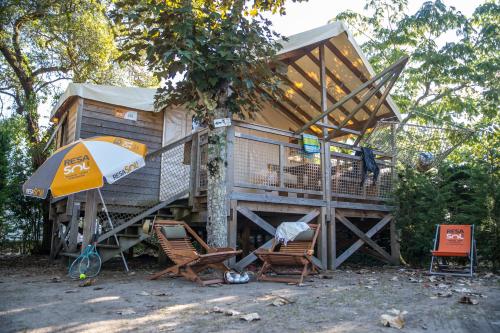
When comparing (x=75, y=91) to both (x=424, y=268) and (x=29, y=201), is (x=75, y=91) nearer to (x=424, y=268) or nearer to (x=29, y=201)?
(x=29, y=201)

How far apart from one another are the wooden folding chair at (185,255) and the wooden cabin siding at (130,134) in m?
2.66

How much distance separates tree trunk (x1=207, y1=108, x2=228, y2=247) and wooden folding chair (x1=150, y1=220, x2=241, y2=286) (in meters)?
0.31

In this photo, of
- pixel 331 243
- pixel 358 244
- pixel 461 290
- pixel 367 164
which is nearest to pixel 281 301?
pixel 461 290

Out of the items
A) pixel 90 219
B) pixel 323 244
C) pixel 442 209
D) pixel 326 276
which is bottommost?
pixel 326 276

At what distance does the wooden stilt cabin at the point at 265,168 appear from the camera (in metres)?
7.08

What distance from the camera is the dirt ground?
11.0 ft

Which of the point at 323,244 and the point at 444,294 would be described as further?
the point at 323,244

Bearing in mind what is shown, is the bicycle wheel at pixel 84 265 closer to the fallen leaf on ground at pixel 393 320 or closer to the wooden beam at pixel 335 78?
the fallen leaf on ground at pixel 393 320

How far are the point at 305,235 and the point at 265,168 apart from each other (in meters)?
1.58

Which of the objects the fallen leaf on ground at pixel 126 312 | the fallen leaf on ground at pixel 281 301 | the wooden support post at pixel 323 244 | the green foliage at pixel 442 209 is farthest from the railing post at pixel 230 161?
the green foliage at pixel 442 209

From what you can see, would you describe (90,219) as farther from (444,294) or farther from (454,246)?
(454,246)

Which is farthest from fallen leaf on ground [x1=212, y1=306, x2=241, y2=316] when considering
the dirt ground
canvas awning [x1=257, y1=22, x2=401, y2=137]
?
canvas awning [x1=257, y1=22, x2=401, y2=137]

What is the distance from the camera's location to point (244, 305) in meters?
4.16

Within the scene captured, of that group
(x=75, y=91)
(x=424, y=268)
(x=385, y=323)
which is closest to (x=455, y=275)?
(x=424, y=268)
